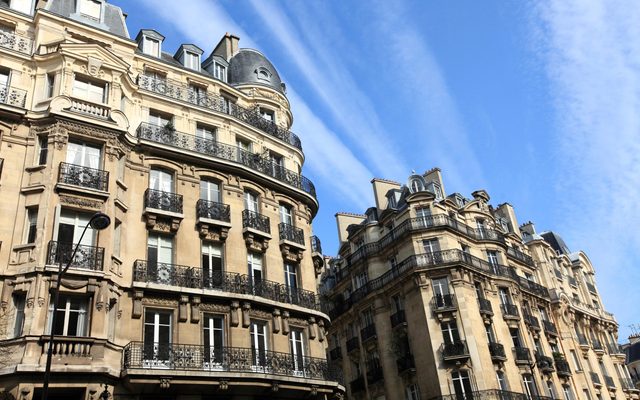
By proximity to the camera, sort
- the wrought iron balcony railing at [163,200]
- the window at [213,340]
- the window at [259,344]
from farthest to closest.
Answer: the wrought iron balcony railing at [163,200] → the window at [259,344] → the window at [213,340]

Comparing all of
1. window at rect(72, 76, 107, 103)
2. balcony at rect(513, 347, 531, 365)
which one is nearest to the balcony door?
window at rect(72, 76, 107, 103)

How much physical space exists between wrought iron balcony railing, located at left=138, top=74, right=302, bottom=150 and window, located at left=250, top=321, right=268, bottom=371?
8848 millimetres

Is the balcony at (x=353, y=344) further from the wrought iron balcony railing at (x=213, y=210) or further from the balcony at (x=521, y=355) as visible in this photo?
the wrought iron balcony railing at (x=213, y=210)

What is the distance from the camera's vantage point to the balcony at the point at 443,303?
102 ft

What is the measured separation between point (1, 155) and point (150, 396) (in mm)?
8696

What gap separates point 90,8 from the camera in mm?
21828

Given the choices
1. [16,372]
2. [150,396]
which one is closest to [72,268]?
[16,372]

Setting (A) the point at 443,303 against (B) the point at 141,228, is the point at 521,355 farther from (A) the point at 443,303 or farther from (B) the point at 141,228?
(B) the point at 141,228

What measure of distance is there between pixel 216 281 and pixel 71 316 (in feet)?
15.9

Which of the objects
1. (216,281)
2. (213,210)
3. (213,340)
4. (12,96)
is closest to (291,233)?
(213,210)

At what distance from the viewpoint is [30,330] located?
48.4ft

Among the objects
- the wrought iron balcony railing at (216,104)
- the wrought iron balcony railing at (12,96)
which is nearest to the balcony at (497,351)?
the wrought iron balcony railing at (216,104)

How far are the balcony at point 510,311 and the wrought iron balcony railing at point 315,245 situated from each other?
15184mm

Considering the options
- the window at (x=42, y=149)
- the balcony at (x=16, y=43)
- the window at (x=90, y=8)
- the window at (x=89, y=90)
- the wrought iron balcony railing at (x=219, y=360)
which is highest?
the window at (x=90, y=8)
